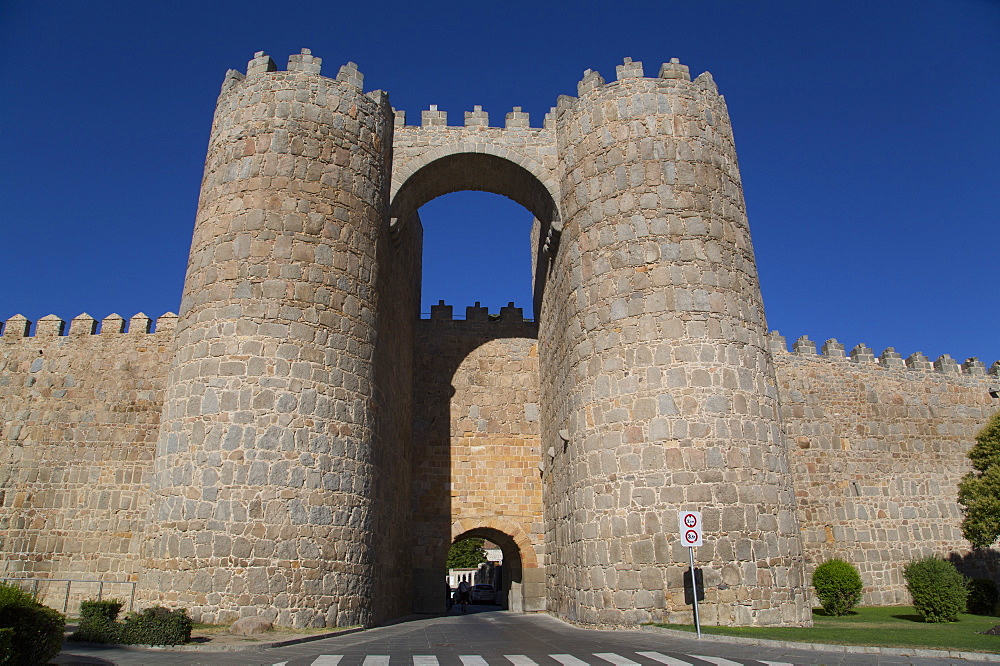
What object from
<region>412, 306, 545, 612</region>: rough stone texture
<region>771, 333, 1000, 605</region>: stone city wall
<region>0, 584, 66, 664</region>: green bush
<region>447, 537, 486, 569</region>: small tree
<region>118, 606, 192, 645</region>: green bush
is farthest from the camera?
<region>447, 537, 486, 569</region>: small tree

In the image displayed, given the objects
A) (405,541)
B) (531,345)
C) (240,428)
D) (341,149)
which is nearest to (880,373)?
(531,345)

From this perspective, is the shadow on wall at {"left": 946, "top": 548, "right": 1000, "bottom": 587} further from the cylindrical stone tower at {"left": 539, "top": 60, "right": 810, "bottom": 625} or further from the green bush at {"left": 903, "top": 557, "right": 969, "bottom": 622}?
the cylindrical stone tower at {"left": 539, "top": 60, "right": 810, "bottom": 625}

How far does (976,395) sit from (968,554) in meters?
5.13

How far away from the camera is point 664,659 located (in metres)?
6.93

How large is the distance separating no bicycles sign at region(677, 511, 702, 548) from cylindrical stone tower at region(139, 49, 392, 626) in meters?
5.68

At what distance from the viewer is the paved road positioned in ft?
22.1

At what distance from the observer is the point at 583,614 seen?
1202 cm

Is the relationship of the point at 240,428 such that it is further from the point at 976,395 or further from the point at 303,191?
the point at 976,395

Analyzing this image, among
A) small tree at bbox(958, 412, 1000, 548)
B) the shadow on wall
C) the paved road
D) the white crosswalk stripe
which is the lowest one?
the paved road

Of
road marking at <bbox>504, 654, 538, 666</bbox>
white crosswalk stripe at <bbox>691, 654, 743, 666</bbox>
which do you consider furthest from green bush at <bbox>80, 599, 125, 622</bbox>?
white crosswalk stripe at <bbox>691, 654, 743, 666</bbox>

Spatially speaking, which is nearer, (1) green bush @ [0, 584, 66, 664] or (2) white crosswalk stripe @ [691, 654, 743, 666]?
(1) green bush @ [0, 584, 66, 664]

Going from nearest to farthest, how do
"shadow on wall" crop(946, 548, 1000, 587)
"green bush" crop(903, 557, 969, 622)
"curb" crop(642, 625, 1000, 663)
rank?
"curb" crop(642, 625, 1000, 663), "green bush" crop(903, 557, 969, 622), "shadow on wall" crop(946, 548, 1000, 587)

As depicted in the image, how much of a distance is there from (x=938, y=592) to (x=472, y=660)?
1030 cm

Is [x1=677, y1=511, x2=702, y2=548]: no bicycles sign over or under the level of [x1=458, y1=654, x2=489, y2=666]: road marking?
over
